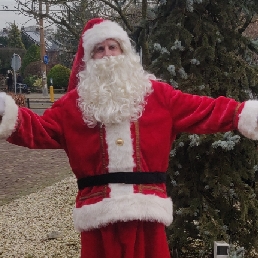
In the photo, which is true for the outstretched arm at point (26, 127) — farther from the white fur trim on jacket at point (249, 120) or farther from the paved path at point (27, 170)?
the paved path at point (27, 170)

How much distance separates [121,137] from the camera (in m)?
2.80

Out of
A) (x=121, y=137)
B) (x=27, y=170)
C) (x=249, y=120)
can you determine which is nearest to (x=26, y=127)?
(x=121, y=137)

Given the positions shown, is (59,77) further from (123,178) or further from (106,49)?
(123,178)

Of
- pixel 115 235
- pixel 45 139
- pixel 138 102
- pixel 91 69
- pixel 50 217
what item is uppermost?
pixel 91 69

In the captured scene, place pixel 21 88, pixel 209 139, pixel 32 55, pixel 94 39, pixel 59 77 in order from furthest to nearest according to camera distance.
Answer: pixel 32 55 → pixel 59 77 → pixel 21 88 → pixel 209 139 → pixel 94 39

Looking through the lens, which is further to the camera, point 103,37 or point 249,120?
point 103,37

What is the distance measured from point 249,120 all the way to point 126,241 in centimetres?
95

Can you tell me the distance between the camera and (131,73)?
9.78 ft

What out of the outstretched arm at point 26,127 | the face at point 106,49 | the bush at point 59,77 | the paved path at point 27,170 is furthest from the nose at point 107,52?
the bush at point 59,77

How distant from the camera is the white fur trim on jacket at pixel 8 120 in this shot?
8.66 ft

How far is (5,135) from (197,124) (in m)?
1.07

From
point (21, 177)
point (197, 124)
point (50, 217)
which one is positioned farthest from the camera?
point (21, 177)

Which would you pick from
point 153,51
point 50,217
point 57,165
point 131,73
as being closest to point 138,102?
point 131,73

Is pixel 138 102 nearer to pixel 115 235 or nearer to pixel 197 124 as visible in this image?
pixel 197 124
